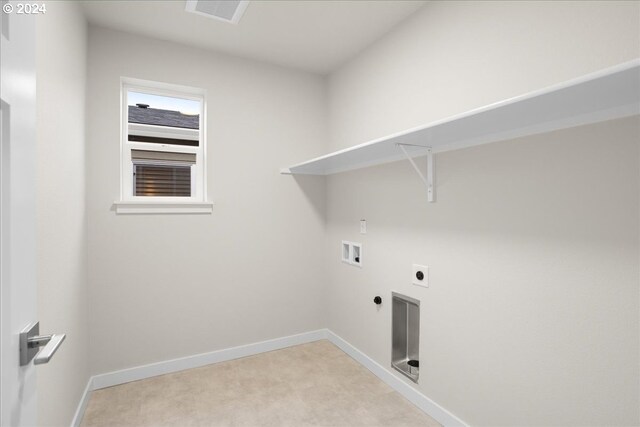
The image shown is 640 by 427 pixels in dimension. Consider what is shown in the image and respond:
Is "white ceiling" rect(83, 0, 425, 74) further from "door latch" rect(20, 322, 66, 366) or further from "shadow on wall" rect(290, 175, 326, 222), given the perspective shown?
"door latch" rect(20, 322, 66, 366)

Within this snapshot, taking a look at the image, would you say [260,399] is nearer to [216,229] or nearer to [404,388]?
[404,388]

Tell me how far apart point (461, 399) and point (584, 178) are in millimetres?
1367

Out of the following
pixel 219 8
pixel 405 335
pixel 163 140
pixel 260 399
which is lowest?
pixel 260 399

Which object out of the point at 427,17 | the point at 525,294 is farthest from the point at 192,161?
the point at 525,294

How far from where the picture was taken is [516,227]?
1.63 m

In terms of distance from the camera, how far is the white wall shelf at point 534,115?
105 centimetres

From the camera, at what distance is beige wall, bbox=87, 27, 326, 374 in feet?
7.99

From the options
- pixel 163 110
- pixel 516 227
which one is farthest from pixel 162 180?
pixel 516 227

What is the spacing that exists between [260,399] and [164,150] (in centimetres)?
204

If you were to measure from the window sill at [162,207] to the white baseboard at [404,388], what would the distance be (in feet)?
5.68

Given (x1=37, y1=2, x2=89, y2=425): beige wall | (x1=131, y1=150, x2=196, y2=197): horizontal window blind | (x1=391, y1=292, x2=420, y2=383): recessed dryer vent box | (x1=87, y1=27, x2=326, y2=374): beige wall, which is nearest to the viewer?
(x1=37, y1=2, x2=89, y2=425): beige wall

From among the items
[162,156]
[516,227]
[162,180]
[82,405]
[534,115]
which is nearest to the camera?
[534,115]

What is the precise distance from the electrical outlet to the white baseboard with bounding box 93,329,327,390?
4.74 ft

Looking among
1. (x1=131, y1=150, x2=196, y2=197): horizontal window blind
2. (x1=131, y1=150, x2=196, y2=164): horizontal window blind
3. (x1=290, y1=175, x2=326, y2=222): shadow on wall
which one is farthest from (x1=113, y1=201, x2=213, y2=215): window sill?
(x1=290, y1=175, x2=326, y2=222): shadow on wall
